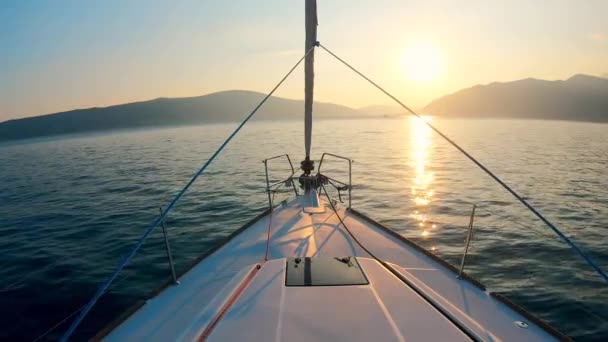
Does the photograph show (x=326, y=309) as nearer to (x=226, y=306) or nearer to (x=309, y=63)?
(x=226, y=306)

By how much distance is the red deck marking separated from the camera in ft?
10.4

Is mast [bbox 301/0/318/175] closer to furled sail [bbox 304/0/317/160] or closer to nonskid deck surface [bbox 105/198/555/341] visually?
furled sail [bbox 304/0/317/160]

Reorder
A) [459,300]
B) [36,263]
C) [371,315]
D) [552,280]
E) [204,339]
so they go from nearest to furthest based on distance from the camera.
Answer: [204,339]
[371,315]
[459,300]
[552,280]
[36,263]

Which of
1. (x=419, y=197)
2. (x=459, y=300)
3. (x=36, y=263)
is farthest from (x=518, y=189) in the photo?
(x=36, y=263)

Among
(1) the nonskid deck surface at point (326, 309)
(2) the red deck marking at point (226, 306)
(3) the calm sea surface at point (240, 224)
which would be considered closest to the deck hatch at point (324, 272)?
(1) the nonskid deck surface at point (326, 309)

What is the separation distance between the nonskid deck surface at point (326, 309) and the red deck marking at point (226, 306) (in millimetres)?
32

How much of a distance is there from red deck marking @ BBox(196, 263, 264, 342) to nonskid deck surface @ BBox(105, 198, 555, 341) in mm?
32

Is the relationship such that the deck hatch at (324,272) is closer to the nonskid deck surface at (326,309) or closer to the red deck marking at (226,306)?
the nonskid deck surface at (326,309)

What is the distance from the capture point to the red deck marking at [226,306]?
3.16 metres

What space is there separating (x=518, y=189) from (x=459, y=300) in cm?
1642

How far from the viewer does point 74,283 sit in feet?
28.7

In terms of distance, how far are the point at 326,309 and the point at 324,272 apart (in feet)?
2.77

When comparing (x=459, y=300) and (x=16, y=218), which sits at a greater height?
(x=459, y=300)

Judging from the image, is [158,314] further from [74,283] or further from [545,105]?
[545,105]
